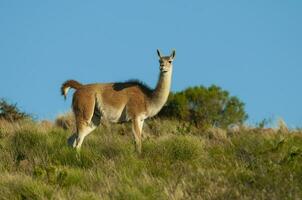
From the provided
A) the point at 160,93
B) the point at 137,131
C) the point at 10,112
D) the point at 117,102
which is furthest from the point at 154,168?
the point at 10,112

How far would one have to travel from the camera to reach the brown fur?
17.6m

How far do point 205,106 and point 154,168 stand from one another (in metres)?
17.7

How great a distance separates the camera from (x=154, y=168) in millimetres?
13102

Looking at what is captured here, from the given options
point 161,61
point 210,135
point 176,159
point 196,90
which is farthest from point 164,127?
point 196,90

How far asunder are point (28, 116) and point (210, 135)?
25.8ft

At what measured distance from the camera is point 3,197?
11.8 meters

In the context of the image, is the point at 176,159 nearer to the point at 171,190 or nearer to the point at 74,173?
the point at 74,173

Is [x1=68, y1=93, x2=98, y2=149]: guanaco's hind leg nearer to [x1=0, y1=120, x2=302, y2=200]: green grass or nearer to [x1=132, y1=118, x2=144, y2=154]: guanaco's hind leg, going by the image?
[x1=0, y1=120, x2=302, y2=200]: green grass

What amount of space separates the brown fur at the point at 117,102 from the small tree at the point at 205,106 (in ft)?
25.9

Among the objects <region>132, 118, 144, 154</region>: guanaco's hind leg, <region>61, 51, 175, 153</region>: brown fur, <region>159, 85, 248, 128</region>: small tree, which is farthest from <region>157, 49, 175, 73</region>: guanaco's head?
<region>159, 85, 248, 128</region>: small tree

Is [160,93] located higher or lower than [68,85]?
lower

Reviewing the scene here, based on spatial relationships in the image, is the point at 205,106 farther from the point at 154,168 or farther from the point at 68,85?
the point at 154,168

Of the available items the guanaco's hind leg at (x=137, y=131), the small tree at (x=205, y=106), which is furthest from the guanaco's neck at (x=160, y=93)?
the small tree at (x=205, y=106)

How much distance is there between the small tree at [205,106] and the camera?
2753 cm
